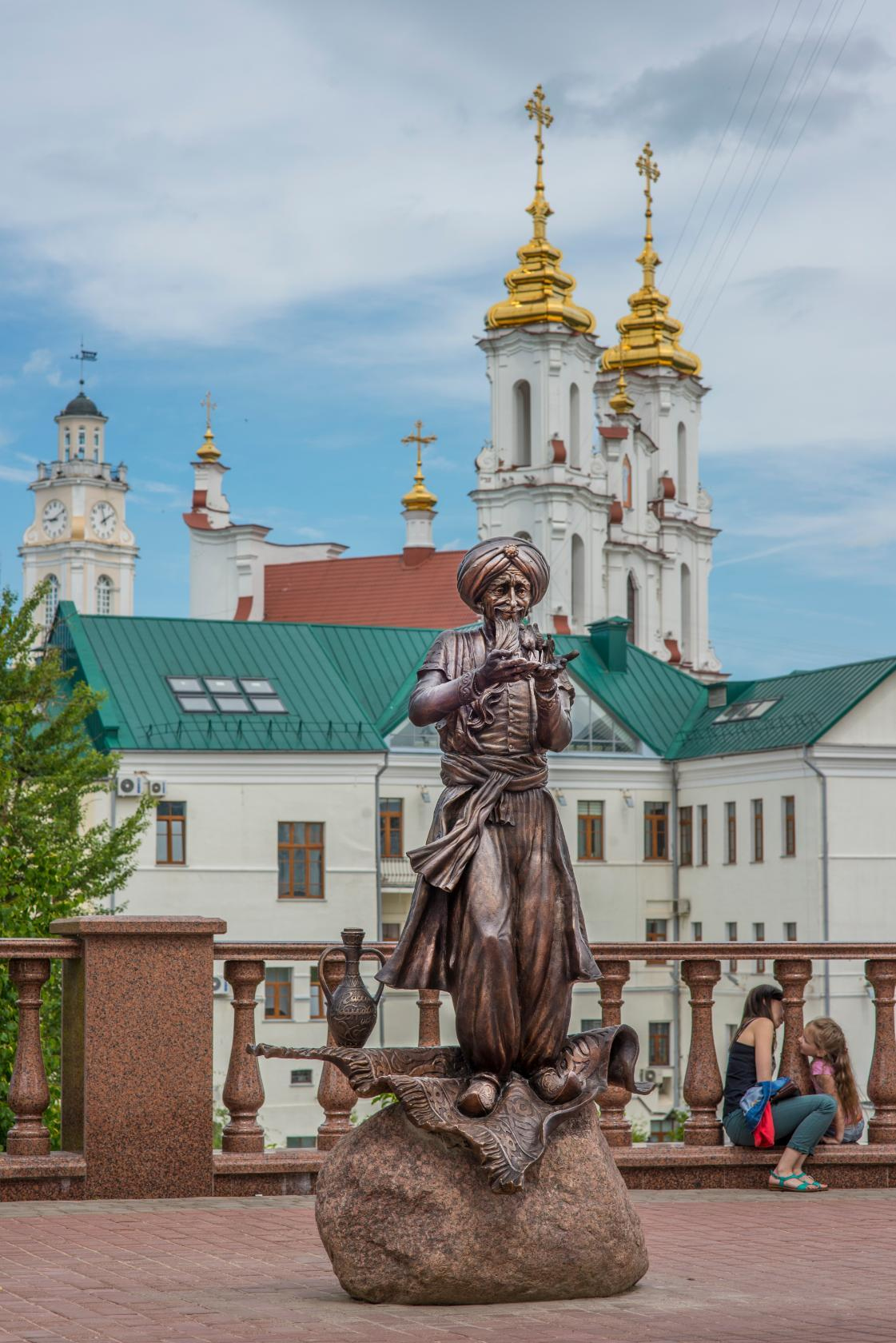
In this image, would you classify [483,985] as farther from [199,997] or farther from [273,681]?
[273,681]

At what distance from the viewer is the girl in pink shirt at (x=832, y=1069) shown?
A: 9.52 m

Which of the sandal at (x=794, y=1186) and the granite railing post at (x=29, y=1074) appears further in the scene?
the sandal at (x=794, y=1186)

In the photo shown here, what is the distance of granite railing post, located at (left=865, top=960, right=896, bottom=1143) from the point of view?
9633 millimetres

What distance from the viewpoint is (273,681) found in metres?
55.9

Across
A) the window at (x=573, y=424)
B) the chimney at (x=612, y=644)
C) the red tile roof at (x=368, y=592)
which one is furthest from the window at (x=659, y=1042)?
the window at (x=573, y=424)

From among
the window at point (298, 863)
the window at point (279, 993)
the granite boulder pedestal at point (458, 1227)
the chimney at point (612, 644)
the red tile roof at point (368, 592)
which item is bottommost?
the window at point (279, 993)

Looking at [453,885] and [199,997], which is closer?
[453,885]

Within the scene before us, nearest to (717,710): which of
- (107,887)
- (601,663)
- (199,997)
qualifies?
(601,663)

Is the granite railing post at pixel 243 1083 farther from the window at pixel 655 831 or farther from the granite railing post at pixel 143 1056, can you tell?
the window at pixel 655 831

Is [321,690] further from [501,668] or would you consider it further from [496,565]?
[501,668]

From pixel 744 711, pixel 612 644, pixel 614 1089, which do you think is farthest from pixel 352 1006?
pixel 612 644

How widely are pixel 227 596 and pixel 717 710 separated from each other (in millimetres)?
32590

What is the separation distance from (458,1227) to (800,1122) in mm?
3133

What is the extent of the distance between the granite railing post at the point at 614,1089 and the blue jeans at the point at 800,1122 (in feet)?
1.79
